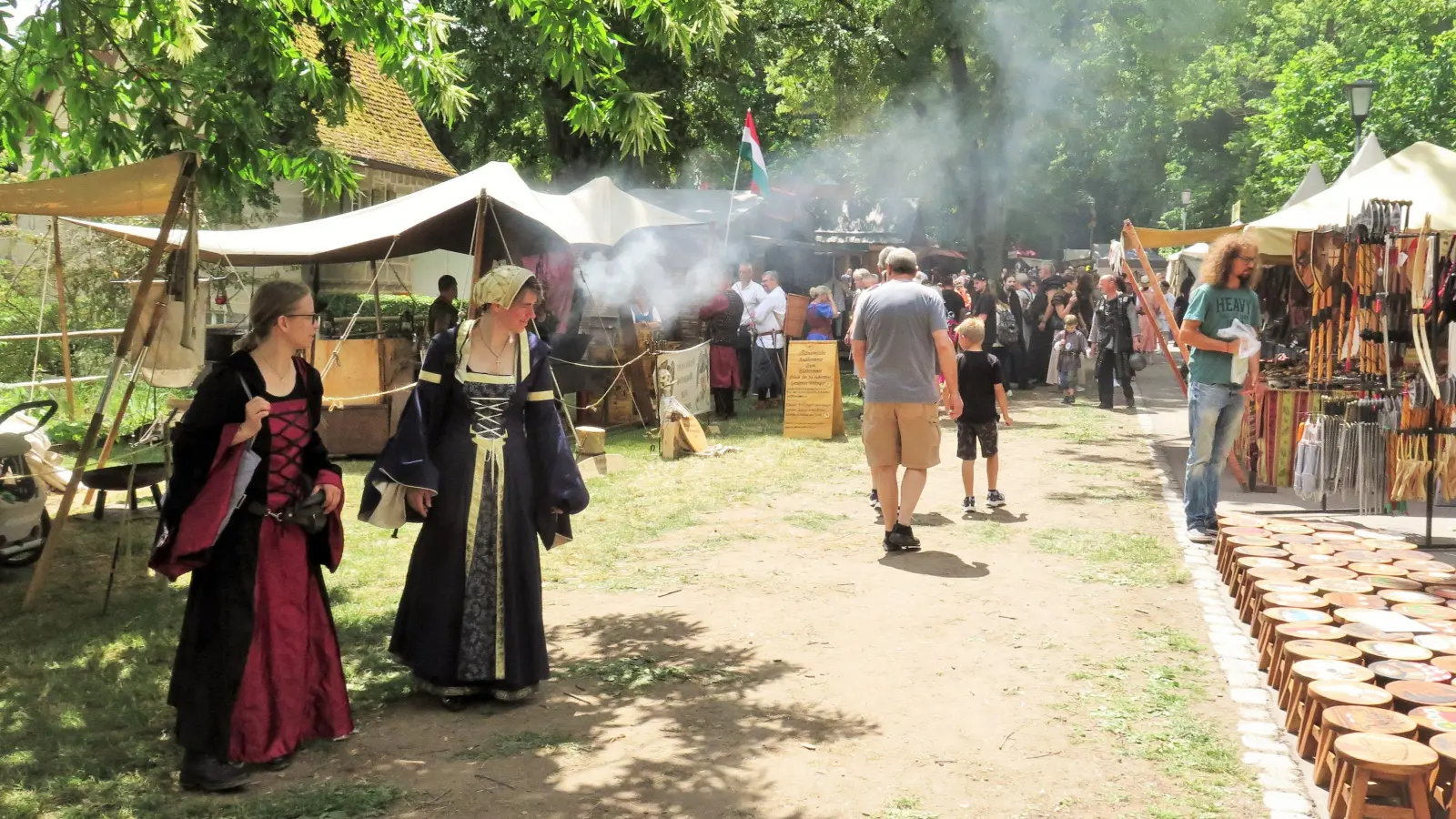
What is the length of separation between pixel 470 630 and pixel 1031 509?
5.58 m

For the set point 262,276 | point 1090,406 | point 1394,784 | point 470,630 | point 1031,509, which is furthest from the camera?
point 262,276

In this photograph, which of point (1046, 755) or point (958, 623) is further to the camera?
point (958, 623)

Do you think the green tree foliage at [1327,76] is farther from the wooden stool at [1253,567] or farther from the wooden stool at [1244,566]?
the wooden stool at [1253,567]

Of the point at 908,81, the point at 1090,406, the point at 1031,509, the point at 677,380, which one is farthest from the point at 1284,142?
the point at 1031,509

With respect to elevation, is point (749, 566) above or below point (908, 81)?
below

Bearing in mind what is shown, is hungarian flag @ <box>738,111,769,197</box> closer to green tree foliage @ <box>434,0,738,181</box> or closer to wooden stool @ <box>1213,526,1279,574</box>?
green tree foliage @ <box>434,0,738,181</box>

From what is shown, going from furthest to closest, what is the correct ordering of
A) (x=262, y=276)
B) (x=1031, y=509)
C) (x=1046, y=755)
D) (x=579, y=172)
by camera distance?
(x=579, y=172), (x=262, y=276), (x=1031, y=509), (x=1046, y=755)

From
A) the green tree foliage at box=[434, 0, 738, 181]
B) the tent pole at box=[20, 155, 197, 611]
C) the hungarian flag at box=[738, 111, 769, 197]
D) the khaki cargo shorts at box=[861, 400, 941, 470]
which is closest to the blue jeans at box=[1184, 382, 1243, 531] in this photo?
the khaki cargo shorts at box=[861, 400, 941, 470]

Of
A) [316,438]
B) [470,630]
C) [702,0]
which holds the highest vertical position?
[702,0]

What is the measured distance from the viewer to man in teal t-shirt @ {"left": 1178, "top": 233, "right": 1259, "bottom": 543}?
802 centimetres

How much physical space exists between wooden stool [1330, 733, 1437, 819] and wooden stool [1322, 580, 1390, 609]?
1.61m

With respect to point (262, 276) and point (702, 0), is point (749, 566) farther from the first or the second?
point (262, 276)

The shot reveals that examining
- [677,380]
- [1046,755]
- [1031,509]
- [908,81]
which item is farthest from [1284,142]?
[1046,755]

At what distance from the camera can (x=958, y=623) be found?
6.36m
